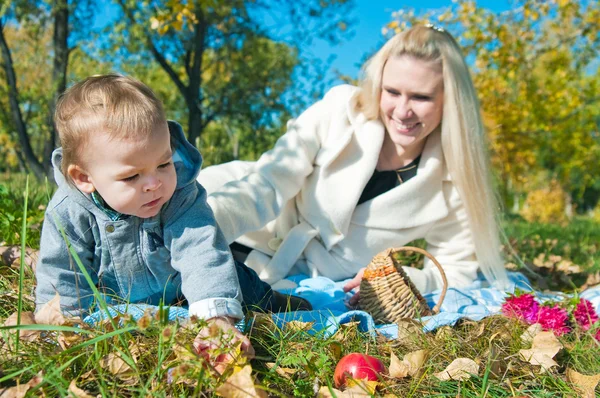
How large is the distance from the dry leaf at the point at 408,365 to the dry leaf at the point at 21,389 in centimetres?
103

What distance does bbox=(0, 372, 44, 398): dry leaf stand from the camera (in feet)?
4.68

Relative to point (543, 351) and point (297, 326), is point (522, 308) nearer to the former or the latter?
point (543, 351)

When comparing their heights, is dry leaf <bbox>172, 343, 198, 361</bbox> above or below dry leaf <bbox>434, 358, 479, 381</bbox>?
above

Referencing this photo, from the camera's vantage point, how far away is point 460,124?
10.6ft

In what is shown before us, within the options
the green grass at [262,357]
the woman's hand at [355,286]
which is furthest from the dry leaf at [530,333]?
the woman's hand at [355,286]

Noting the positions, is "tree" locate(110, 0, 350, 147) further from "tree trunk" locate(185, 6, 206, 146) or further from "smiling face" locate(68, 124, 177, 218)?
"smiling face" locate(68, 124, 177, 218)

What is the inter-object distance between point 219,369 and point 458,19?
25.1 ft

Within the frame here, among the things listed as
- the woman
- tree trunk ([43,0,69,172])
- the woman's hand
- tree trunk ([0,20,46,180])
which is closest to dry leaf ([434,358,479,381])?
the woman's hand

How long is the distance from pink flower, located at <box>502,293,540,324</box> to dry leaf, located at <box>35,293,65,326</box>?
1.80m

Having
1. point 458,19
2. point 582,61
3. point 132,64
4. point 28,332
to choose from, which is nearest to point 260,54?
point 132,64

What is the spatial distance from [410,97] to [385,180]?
0.53 meters

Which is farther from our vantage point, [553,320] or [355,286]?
[355,286]

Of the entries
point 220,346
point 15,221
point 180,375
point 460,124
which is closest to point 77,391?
point 180,375

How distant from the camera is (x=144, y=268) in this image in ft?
7.02
